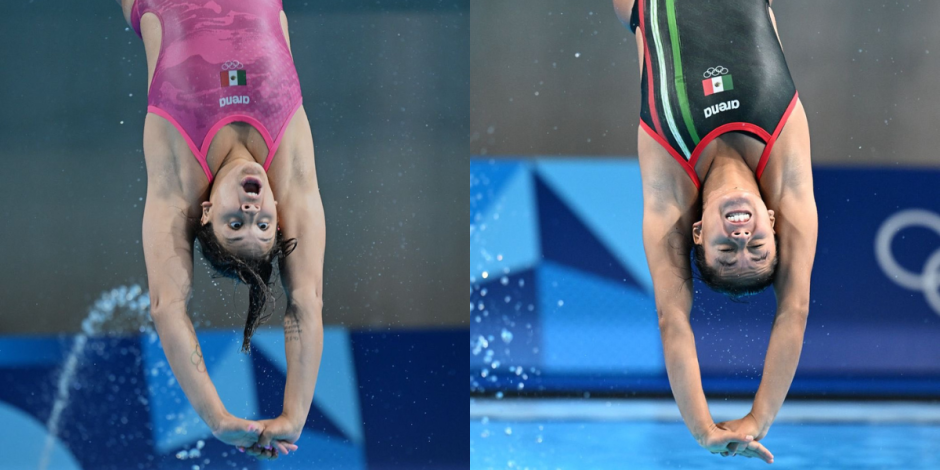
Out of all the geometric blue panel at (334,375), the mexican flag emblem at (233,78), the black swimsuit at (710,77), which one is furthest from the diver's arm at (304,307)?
the black swimsuit at (710,77)

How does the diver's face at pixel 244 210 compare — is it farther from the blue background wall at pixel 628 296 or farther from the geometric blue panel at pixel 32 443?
the blue background wall at pixel 628 296

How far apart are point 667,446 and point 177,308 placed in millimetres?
2718

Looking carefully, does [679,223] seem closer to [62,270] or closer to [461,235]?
[461,235]

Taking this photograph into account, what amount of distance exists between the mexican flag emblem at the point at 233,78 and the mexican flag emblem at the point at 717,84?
65.1 inches

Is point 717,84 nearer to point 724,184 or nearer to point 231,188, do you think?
point 724,184

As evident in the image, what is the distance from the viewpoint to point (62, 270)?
13.9 feet

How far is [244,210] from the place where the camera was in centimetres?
295

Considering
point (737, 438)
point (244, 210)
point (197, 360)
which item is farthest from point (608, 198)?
point (197, 360)

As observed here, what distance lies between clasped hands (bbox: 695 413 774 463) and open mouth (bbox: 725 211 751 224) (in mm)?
660

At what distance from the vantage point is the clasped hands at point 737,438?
2.96 metres

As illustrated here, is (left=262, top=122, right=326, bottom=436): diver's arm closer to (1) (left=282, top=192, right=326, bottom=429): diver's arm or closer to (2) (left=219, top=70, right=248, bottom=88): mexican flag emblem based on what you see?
(1) (left=282, top=192, right=326, bottom=429): diver's arm

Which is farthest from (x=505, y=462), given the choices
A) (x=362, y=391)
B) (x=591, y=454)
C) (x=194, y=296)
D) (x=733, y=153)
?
(x=733, y=153)

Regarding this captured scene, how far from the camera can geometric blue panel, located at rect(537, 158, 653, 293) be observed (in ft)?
17.4

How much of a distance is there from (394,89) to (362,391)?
1436 mm
